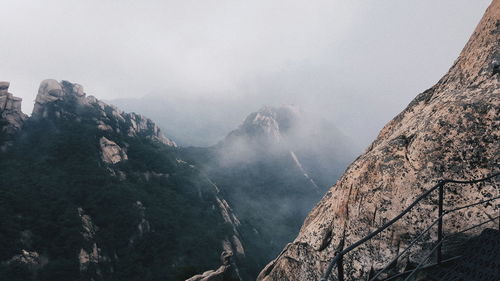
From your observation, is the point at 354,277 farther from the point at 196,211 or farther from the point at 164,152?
the point at 164,152

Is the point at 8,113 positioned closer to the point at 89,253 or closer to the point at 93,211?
the point at 93,211

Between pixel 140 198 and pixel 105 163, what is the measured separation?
23.6 m

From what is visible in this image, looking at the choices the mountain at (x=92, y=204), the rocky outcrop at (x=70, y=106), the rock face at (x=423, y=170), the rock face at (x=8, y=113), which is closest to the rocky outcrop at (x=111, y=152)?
the mountain at (x=92, y=204)

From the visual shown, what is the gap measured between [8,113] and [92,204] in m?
47.0

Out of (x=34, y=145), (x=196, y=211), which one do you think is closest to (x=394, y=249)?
(x=196, y=211)

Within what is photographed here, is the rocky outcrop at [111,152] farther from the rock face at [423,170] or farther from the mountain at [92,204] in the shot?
the rock face at [423,170]

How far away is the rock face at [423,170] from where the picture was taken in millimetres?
8281

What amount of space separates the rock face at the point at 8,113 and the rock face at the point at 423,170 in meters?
135

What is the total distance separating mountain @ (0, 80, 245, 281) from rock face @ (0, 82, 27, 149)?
36 centimetres

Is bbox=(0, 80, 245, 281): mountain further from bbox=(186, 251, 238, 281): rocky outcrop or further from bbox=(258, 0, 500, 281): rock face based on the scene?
bbox=(258, 0, 500, 281): rock face

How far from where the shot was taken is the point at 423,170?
888 cm

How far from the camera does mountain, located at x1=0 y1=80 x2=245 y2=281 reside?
8786 cm

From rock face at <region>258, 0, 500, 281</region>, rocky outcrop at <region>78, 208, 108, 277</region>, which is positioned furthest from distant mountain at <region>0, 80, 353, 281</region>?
rock face at <region>258, 0, 500, 281</region>

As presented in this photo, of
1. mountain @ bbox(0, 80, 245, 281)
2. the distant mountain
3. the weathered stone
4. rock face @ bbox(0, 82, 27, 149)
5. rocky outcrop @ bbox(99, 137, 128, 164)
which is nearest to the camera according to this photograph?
mountain @ bbox(0, 80, 245, 281)
